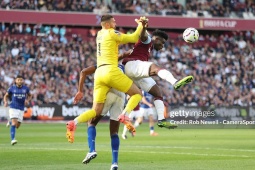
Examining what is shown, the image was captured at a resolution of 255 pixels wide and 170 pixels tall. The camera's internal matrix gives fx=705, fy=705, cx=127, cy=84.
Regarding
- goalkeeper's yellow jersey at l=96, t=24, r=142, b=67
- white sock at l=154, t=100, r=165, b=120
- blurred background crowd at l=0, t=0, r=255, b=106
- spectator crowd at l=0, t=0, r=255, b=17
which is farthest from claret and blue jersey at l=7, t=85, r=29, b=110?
spectator crowd at l=0, t=0, r=255, b=17

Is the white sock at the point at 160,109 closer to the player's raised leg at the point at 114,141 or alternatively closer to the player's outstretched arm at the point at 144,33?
the player's raised leg at the point at 114,141

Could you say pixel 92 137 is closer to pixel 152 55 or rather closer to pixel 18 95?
pixel 18 95

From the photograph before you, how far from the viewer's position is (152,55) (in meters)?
49.2

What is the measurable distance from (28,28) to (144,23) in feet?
125

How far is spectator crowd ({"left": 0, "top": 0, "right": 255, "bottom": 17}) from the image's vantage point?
49.8 metres

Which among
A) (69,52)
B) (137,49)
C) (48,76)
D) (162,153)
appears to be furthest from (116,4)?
(137,49)

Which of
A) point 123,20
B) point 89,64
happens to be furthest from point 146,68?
point 123,20

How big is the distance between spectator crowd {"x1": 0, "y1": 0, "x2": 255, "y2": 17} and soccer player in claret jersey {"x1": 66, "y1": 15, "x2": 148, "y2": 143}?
3592 centimetres

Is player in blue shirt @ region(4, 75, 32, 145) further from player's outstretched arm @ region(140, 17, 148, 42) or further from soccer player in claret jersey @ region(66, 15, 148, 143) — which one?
soccer player in claret jersey @ region(66, 15, 148, 143)

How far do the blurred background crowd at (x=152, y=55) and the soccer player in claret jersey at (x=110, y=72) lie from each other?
29092 millimetres

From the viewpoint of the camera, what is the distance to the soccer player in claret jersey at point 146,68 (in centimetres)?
1391

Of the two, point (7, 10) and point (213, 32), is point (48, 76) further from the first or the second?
point (213, 32)

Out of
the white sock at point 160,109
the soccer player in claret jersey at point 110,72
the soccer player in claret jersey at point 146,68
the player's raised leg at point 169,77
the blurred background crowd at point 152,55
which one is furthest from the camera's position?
the blurred background crowd at point 152,55

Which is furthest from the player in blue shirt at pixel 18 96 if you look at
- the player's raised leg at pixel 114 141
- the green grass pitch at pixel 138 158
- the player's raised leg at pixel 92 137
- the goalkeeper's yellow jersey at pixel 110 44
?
the goalkeeper's yellow jersey at pixel 110 44
